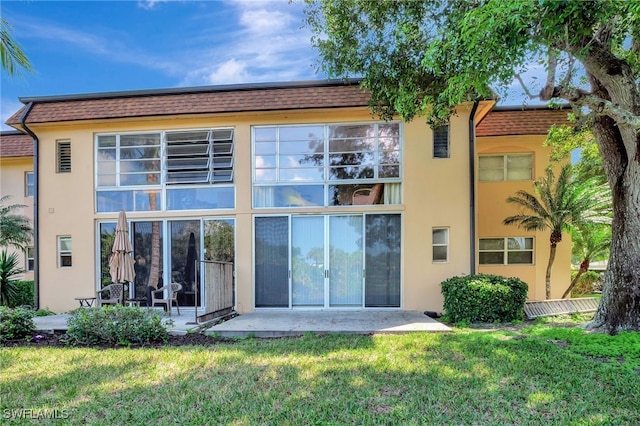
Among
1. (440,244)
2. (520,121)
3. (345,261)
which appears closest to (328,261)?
(345,261)

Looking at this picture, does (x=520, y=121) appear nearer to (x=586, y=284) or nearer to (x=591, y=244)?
(x=591, y=244)

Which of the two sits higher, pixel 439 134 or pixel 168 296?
pixel 439 134

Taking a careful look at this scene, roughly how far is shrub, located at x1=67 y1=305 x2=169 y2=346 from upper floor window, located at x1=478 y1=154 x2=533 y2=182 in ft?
34.4

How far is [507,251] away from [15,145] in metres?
18.7

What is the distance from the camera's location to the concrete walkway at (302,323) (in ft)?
23.0

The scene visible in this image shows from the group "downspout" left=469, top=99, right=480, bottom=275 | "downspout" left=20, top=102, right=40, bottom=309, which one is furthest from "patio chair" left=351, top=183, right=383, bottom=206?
"downspout" left=20, top=102, right=40, bottom=309

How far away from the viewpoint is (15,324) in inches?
264

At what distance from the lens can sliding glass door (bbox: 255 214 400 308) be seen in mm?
9320

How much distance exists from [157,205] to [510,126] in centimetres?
1099

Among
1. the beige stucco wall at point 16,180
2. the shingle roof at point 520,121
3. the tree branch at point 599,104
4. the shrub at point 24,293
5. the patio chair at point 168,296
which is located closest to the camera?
the tree branch at point 599,104

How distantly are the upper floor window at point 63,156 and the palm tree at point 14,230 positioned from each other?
335cm

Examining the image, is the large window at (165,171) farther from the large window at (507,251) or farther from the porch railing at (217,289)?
the large window at (507,251)

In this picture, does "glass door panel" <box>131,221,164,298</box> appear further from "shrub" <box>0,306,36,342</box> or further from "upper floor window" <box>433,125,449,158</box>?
"upper floor window" <box>433,125,449,158</box>

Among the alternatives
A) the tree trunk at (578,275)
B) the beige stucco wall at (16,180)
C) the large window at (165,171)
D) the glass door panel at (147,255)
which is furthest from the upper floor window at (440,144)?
the beige stucco wall at (16,180)
